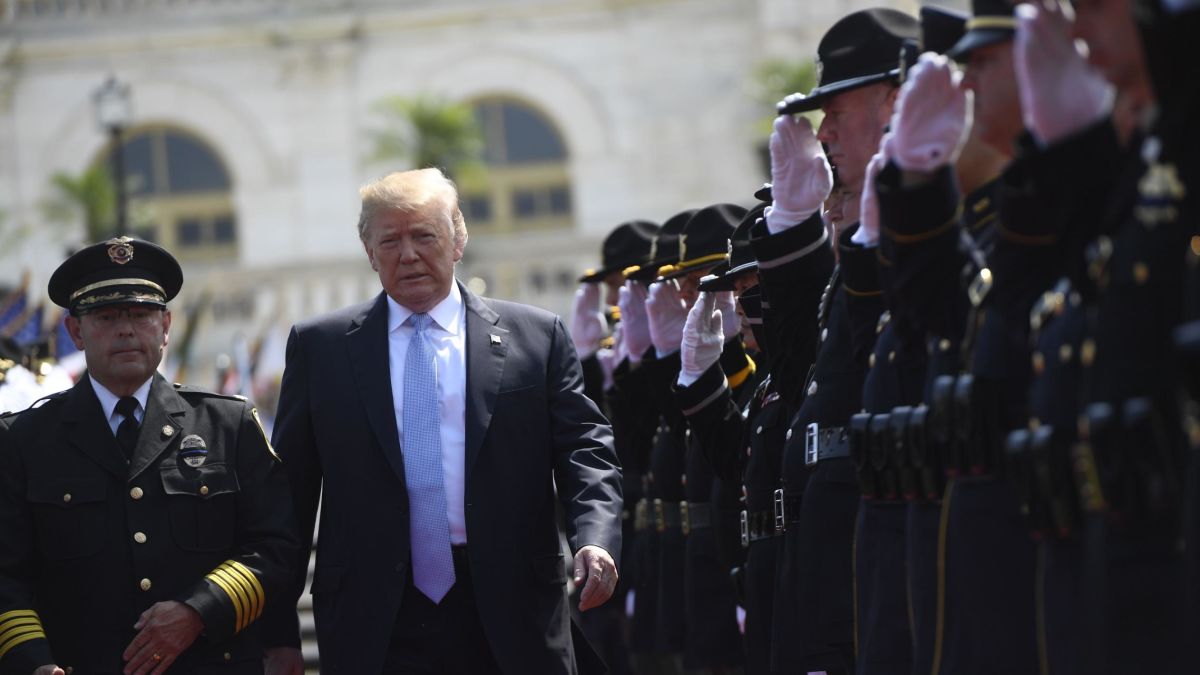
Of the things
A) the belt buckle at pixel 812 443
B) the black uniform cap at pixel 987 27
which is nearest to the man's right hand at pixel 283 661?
the belt buckle at pixel 812 443

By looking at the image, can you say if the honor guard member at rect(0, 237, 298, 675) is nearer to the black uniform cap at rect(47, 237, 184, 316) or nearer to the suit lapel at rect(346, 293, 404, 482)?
the black uniform cap at rect(47, 237, 184, 316)

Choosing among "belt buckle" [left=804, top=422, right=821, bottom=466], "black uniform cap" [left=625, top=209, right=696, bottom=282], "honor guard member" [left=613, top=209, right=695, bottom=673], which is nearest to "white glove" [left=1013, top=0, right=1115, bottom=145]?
"belt buckle" [left=804, top=422, right=821, bottom=466]

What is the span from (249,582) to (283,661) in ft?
1.28

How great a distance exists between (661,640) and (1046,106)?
5837 mm

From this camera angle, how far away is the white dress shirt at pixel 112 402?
6508 millimetres

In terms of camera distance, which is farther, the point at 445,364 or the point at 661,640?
the point at 661,640

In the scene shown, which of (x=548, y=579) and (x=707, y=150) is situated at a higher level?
(x=707, y=150)

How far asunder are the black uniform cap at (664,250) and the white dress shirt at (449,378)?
2437 mm

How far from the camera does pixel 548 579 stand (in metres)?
6.44

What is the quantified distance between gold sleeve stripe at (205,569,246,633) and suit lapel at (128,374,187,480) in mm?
437

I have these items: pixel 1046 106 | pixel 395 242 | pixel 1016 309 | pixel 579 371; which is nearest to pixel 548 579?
pixel 579 371

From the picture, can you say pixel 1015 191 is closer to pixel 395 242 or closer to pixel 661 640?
pixel 395 242

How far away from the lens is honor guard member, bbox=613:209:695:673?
9.03 m

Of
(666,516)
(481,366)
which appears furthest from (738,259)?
(666,516)
